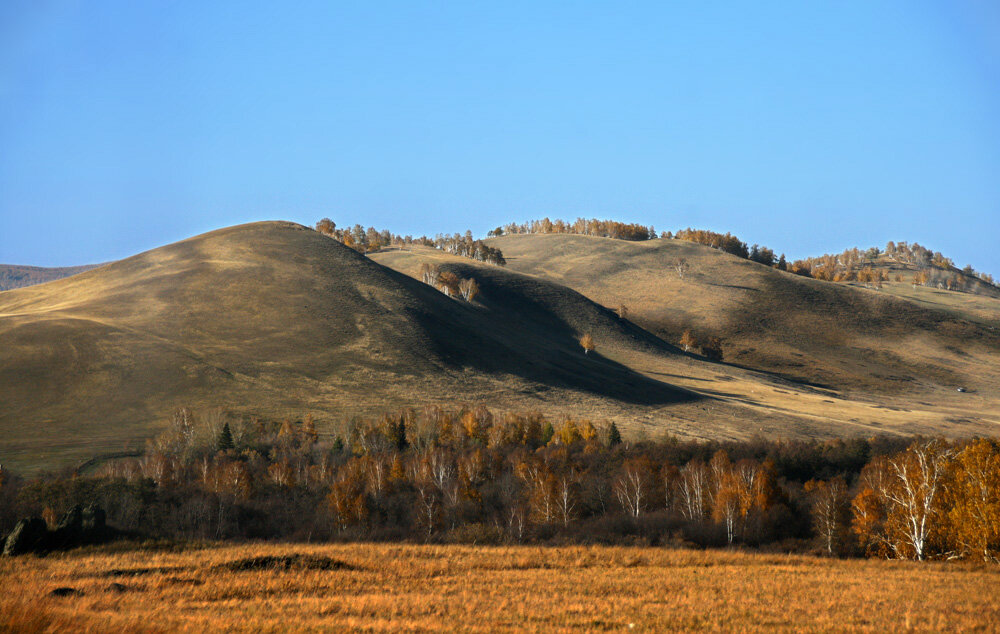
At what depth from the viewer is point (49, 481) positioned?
58062 millimetres

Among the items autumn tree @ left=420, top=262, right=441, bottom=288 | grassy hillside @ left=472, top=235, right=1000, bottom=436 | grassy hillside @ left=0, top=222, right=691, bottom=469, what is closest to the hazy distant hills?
grassy hillside @ left=0, top=222, right=691, bottom=469

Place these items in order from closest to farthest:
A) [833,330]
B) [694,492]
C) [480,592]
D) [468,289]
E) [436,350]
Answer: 1. [480,592]
2. [694,492]
3. [436,350]
4. [468,289]
5. [833,330]

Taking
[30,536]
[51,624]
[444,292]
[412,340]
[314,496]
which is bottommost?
[314,496]

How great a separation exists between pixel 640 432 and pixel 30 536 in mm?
65264

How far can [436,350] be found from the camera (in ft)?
383

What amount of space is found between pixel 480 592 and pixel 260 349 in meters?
90.2

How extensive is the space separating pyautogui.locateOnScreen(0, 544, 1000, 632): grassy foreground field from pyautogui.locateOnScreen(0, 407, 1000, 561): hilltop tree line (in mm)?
8421

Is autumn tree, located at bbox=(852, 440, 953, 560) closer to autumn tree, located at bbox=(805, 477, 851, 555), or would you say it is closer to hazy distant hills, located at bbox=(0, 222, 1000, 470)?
autumn tree, located at bbox=(805, 477, 851, 555)

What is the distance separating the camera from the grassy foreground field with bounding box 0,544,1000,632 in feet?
62.6

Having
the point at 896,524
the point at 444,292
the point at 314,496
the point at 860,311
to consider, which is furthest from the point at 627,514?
the point at 860,311

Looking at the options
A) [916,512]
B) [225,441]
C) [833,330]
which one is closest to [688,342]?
[833,330]

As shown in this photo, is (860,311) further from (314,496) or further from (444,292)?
(314,496)

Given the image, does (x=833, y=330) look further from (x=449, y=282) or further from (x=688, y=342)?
(x=449, y=282)

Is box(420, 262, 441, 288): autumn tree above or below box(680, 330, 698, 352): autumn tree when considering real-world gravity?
above
